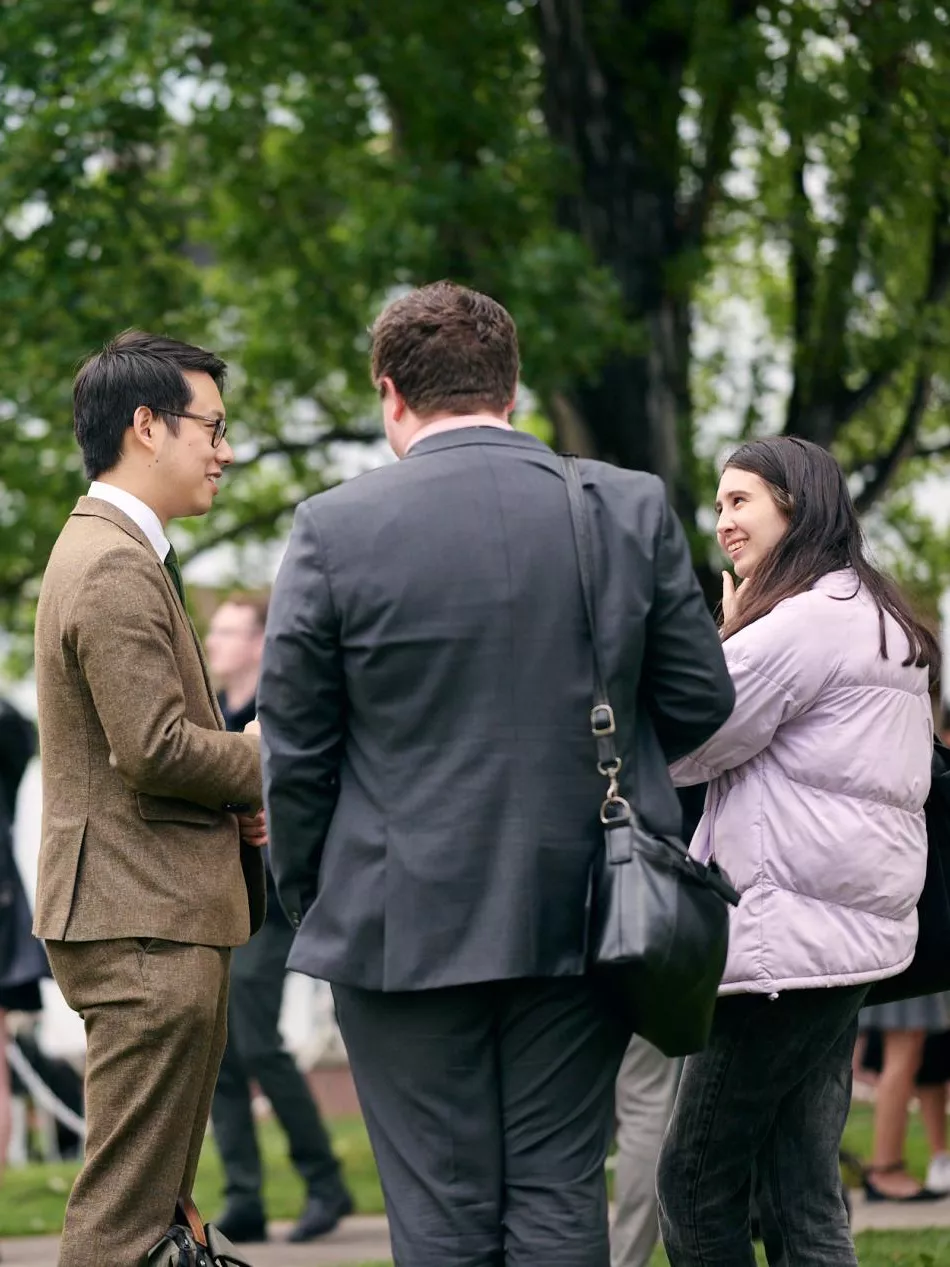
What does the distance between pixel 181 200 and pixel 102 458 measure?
8.66m

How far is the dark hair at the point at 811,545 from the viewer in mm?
4250

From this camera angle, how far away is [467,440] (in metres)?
3.67

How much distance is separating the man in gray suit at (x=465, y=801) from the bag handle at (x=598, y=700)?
0.02 metres

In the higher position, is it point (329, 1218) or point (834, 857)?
point (834, 857)

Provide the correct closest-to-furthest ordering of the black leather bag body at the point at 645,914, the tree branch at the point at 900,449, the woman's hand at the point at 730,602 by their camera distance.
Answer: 1. the black leather bag body at the point at 645,914
2. the woman's hand at the point at 730,602
3. the tree branch at the point at 900,449

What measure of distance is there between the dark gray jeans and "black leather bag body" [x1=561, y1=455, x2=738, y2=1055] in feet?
1.76

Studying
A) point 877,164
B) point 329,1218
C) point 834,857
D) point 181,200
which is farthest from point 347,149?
point 834,857

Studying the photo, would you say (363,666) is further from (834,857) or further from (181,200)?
(181,200)

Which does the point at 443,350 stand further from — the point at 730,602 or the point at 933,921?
the point at 933,921

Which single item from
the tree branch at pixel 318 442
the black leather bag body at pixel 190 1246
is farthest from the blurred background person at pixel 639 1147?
the tree branch at pixel 318 442

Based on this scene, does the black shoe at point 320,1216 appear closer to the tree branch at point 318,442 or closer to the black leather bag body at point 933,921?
the black leather bag body at point 933,921

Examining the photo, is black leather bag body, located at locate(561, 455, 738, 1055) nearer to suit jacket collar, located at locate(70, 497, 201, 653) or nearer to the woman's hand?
the woman's hand

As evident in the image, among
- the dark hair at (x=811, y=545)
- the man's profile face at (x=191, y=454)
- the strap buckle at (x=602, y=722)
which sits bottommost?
the strap buckle at (x=602, y=722)

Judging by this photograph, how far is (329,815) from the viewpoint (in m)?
3.65
